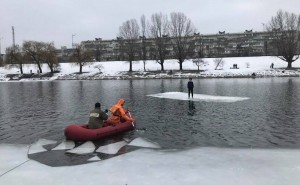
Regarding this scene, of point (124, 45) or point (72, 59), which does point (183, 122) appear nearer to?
point (124, 45)

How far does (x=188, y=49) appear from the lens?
81500 millimetres

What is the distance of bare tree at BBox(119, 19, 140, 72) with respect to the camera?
82.5 meters

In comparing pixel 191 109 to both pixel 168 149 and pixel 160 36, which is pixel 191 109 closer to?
pixel 168 149

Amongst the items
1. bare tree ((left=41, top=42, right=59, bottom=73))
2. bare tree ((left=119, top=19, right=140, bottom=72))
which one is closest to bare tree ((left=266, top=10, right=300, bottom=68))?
bare tree ((left=119, top=19, right=140, bottom=72))

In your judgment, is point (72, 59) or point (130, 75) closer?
point (130, 75)

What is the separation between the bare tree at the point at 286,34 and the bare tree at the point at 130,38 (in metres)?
30.9

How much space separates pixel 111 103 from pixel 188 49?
54.4 m

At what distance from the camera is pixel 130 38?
8475cm

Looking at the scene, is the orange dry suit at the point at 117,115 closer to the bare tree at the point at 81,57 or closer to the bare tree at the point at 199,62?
the bare tree at the point at 199,62

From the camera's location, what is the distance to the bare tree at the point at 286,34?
7344 centimetres

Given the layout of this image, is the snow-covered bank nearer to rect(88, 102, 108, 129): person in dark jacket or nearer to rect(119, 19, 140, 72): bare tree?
rect(119, 19, 140, 72): bare tree

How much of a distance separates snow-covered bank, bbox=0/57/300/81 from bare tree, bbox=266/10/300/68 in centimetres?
315

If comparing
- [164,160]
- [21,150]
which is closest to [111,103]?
[21,150]

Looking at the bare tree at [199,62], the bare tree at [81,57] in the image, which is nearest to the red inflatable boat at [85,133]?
the bare tree at [199,62]
